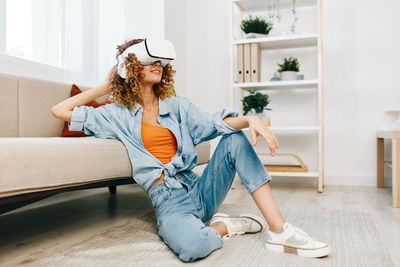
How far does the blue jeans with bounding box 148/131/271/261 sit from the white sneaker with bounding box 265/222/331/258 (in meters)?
0.19

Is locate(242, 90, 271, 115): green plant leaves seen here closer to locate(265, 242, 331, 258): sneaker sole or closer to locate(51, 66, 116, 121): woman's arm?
locate(51, 66, 116, 121): woman's arm

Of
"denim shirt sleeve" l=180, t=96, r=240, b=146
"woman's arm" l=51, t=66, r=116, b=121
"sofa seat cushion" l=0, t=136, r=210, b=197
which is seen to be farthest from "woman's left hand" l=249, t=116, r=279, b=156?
"woman's arm" l=51, t=66, r=116, b=121

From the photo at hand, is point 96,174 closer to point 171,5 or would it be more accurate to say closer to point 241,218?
point 241,218

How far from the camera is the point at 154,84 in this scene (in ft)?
5.57

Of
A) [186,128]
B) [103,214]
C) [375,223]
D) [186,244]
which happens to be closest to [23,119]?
[103,214]

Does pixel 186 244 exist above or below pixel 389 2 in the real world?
below

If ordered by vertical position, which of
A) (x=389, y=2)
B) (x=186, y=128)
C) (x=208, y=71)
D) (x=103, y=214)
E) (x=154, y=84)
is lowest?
(x=103, y=214)

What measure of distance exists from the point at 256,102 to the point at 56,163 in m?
2.01

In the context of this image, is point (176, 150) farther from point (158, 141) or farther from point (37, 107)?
point (37, 107)

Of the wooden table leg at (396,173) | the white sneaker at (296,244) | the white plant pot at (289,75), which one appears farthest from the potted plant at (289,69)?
the white sneaker at (296,244)

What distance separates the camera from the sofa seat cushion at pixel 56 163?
116 centimetres

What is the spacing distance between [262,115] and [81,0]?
174 cm

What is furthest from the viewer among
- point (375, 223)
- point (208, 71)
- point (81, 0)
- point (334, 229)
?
point (208, 71)

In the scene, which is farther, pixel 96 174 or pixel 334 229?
pixel 334 229
